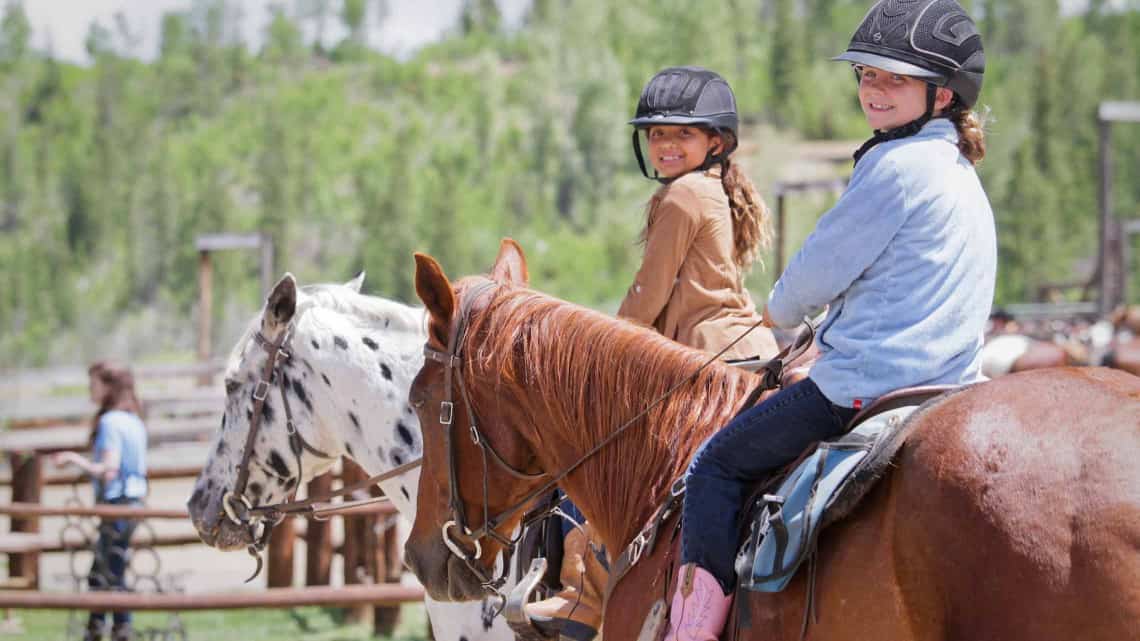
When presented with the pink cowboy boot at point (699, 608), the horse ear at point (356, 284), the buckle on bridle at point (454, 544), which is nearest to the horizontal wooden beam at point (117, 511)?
the horse ear at point (356, 284)

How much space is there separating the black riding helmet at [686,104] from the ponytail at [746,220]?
0.15 metres

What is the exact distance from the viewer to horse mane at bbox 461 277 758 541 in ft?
10.5

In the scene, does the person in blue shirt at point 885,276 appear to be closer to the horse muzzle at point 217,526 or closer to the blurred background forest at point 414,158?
the horse muzzle at point 217,526

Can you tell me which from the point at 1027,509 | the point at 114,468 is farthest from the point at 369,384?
the point at 114,468

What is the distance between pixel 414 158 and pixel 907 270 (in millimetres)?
77800

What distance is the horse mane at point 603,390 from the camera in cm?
321

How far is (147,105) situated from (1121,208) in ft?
242

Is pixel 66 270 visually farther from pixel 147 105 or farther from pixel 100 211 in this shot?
pixel 147 105

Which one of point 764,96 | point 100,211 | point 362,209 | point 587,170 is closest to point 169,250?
point 100,211

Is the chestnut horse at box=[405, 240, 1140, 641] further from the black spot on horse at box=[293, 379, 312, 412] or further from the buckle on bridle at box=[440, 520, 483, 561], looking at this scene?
the black spot on horse at box=[293, 379, 312, 412]

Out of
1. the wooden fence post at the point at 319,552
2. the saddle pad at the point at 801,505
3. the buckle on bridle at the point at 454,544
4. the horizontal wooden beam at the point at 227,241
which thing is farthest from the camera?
the horizontal wooden beam at the point at 227,241

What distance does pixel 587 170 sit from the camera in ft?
256

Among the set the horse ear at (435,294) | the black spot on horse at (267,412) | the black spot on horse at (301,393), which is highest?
the horse ear at (435,294)

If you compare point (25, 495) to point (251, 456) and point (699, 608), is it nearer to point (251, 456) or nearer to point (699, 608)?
point (251, 456)
